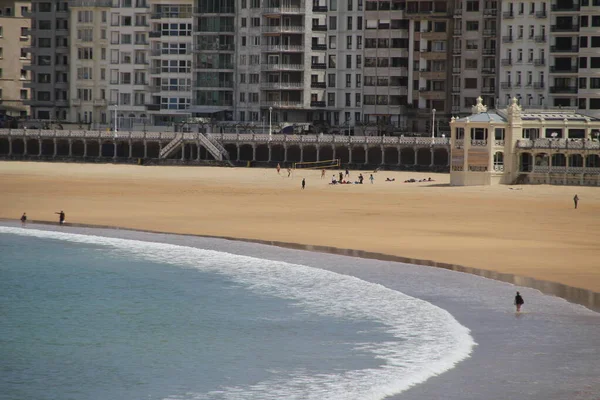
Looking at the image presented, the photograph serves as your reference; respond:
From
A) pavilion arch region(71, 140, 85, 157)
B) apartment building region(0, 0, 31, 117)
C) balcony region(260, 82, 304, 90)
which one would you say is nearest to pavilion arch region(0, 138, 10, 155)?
pavilion arch region(71, 140, 85, 157)

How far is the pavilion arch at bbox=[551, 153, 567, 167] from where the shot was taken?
87938 millimetres

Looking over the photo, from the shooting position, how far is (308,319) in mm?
36875

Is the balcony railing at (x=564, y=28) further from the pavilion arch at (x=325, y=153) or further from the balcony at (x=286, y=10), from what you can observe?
the balcony at (x=286, y=10)

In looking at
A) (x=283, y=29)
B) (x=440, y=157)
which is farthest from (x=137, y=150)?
(x=440, y=157)

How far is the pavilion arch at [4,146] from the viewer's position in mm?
127000

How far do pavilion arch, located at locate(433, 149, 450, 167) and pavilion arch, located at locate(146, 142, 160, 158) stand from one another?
27.9m

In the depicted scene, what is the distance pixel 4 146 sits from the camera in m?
128

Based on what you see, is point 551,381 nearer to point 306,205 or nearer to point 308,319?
point 308,319

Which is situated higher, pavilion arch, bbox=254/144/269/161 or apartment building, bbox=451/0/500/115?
apartment building, bbox=451/0/500/115

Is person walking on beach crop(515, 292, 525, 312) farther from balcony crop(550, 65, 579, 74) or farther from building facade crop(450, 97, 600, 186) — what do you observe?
balcony crop(550, 65, 579, 74)

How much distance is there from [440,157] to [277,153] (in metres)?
16.5

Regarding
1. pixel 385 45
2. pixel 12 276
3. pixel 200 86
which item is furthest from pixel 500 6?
pixel 12 276

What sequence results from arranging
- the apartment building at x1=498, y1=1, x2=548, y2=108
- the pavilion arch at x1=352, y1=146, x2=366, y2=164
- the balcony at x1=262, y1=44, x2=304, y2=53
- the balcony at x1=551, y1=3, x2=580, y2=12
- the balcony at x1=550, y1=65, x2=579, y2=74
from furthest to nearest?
1. the balcony at x1=262, y1=44, x2=304, y2=53
2. the pavilion arch at x1=352, y1=146, x2=366, y2=164
3. the apartment building at x1=498, y1=1, x2=548, y2=108
4. the balcony at x1=550, y1=65, x2=579, y2=74
5. the balcony at x1=551, y1=3, x2=580, y2=12

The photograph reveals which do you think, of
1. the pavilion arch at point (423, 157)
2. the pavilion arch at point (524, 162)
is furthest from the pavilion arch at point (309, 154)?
the pavilion arch at point (524, 162)
